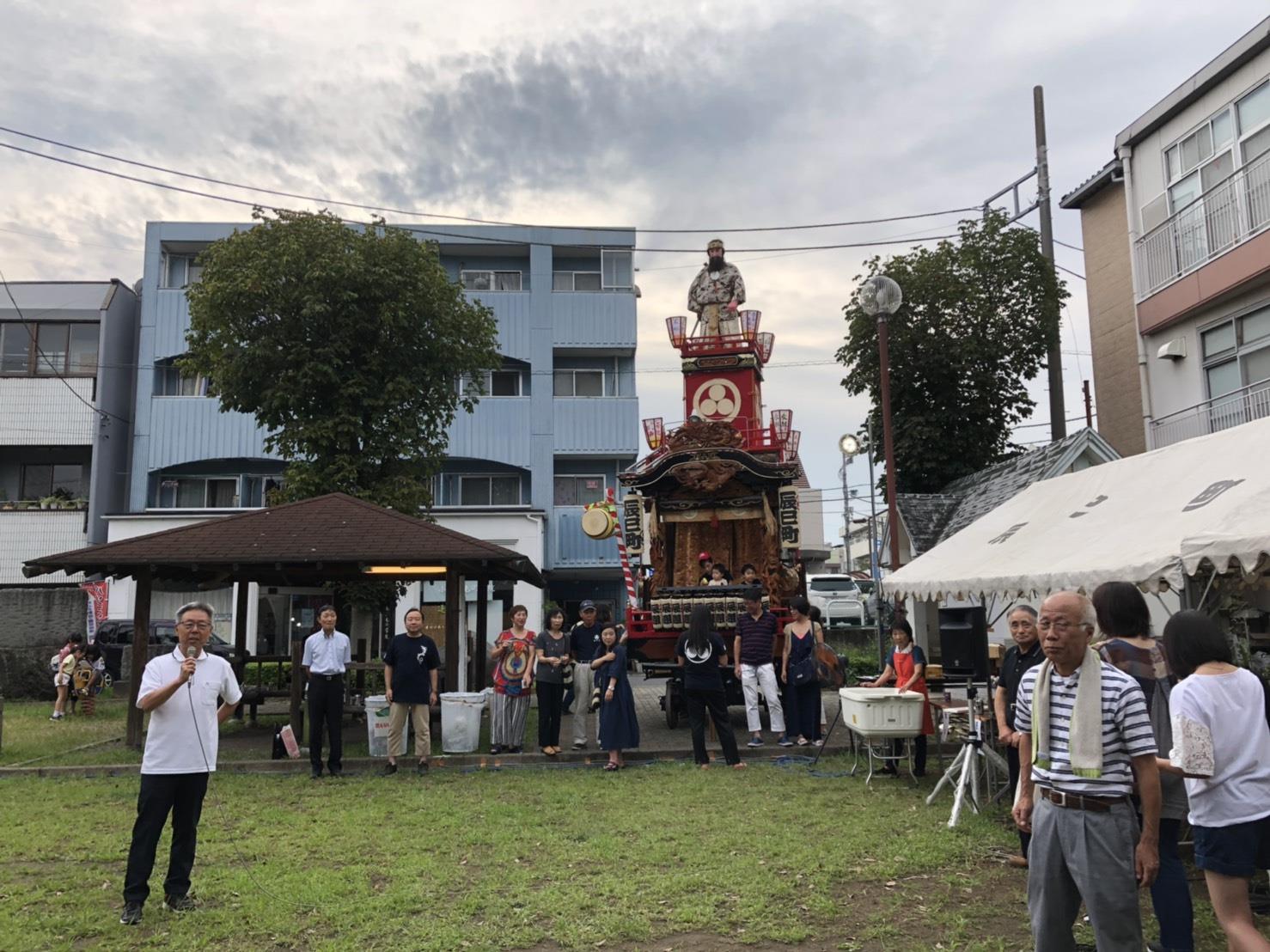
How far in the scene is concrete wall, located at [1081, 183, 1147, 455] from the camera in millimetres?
20328

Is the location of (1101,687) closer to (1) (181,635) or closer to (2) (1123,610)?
(2) (1123,610)

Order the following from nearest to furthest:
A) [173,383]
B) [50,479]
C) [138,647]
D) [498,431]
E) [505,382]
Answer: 1. [138,647]
2. [50,479]
3. [173,383]
4. [498,431]
5. [505,382]

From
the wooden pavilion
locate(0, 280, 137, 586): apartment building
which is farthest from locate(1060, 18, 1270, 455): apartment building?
locate(0, 280, 137, 586): apartment building

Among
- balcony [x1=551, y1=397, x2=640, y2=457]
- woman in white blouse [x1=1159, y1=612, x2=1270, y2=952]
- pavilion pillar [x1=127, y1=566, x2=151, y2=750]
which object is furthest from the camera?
balcony [x1=551, y1=397, x2=640, y2=457]

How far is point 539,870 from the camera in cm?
636

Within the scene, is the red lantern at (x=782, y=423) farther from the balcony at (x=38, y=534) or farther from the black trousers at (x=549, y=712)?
the balcony at (x=38, y=534)

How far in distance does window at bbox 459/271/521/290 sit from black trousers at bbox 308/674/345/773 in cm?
2231

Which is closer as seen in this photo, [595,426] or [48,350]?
[48,350]

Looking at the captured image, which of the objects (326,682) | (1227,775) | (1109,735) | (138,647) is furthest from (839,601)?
(1109,735)

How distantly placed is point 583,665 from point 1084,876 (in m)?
8.47

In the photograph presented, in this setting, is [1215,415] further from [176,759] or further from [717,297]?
[176,759]

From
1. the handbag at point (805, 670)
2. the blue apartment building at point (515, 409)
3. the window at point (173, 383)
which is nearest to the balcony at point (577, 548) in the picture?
the blue apartment building at point (515, 409)

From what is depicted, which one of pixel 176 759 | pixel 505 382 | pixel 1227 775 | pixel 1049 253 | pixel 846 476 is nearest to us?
pixel 1227 775

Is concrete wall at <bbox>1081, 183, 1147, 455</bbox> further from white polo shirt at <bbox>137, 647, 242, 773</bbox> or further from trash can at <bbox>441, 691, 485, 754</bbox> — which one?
white polo shirt at <bbox>137, 647, 242, 773</bbox>
